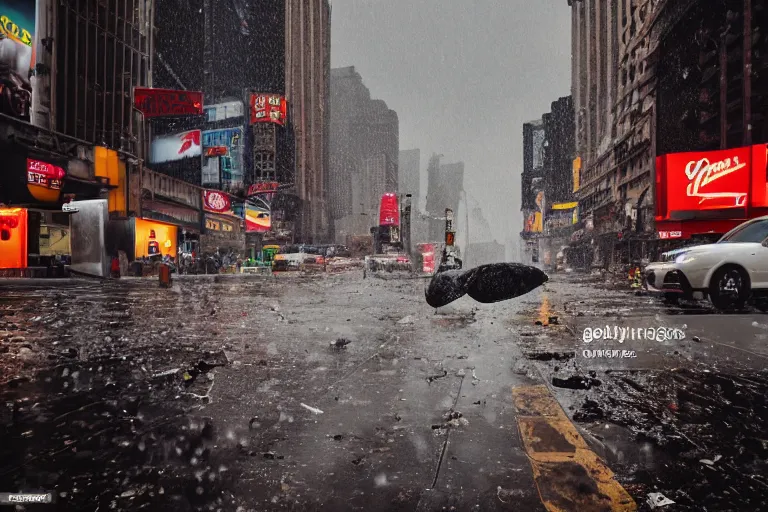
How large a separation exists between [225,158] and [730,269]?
46.2m

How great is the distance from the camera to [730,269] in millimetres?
9031

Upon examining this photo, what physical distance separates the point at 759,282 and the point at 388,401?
862cm

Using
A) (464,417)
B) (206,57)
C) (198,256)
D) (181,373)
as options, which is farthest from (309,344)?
(206,57)

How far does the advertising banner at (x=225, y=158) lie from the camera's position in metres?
45.7

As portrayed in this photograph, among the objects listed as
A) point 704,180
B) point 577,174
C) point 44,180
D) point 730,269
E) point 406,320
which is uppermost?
point 577,174

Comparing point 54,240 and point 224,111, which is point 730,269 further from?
point 224,111

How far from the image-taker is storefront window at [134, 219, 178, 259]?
32.0 m

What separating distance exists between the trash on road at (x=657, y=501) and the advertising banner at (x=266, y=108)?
7062cm

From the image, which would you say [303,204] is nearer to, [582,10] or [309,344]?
[582,10]

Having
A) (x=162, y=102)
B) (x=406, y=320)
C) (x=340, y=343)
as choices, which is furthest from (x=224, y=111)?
(x=340, y=343)

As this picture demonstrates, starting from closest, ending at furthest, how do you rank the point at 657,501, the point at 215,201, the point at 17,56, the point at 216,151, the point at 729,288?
the point at 657,501
the point at 729,288
the point at 17,56
the point at 215,201
the point at 216,151

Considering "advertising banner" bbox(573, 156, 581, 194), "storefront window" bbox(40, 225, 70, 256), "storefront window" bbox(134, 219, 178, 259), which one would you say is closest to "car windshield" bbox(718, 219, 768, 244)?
"storefront window" bbox(40, 225, 70, 256)

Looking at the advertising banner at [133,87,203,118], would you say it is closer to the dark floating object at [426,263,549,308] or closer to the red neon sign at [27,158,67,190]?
the red neon sign at [27,158,67,190]

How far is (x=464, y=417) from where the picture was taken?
3291 millimetres
